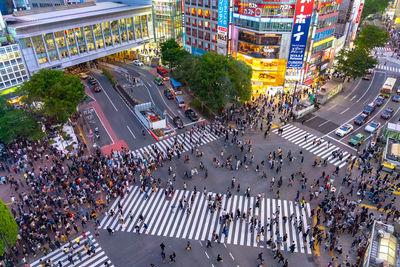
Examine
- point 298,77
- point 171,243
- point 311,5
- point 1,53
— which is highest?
point 311,5

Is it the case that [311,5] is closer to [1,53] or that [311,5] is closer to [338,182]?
[338,182]

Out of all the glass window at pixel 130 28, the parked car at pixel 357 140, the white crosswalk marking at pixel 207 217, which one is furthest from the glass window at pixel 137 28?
the parked car at pixel 357 140

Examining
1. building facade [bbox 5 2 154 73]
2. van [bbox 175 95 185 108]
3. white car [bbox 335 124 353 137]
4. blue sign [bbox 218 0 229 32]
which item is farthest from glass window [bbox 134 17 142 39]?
white car [bbox 335 124 353 137]

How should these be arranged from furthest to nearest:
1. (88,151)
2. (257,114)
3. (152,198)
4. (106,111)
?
1. (106,111)
2. (257,114)
3. (88,151)
4. (152,198)

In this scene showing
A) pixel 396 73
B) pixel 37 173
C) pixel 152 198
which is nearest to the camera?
pixel 152 198

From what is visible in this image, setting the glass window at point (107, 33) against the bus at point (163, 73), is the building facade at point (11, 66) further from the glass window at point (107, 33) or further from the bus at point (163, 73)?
the bus at point (163, 73)

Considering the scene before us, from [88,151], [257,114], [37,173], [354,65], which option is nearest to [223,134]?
[257,114]

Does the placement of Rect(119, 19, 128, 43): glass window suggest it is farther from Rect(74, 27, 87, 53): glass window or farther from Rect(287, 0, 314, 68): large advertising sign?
Rect(287, 0, 314, 68): large advertising sign

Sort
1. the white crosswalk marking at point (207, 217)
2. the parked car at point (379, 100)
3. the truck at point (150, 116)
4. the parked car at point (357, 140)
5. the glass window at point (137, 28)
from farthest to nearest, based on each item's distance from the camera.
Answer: the glass window at point (137, 28) → the parked car at point (379, 100) → the truck at point (150, 116) → the parked car at point (357, 140) → the white crosswalk marking at point (207, 217)
